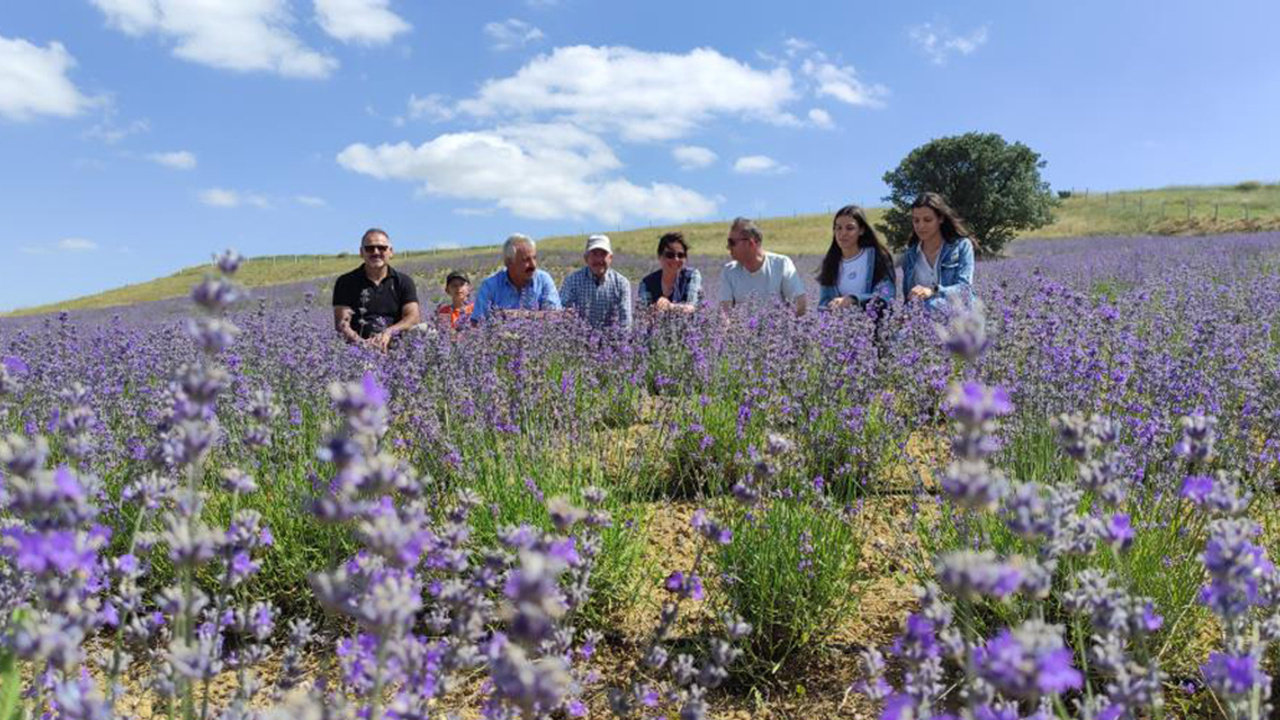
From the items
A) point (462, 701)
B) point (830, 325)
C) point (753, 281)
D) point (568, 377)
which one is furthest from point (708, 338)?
point (462, 701)

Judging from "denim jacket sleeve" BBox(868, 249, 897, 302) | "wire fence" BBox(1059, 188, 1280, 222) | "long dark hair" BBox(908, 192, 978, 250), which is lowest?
"denim jacket sleeve" BBox(868, 249, 897, 302)

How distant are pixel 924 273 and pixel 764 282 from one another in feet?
4.26

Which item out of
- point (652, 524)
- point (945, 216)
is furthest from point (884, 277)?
point (652, 524)

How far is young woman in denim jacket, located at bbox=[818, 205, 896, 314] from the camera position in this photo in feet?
19.0

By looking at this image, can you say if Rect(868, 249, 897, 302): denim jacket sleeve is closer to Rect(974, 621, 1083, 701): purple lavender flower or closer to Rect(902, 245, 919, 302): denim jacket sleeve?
Rect(902, 245, 919, 302): denim jacket sleeve

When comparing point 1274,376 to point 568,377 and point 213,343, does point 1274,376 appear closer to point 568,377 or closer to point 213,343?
point 568,377

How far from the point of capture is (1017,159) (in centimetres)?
2566

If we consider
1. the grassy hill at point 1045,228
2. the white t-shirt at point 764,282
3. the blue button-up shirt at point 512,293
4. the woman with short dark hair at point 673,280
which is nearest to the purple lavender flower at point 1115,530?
the woman with short dark hair at point 673,280

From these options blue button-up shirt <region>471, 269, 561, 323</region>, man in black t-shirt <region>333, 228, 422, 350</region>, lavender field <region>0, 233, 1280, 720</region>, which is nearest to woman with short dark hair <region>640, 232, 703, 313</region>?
blue button-up shirt <region>471, 269, 561, 323</region>

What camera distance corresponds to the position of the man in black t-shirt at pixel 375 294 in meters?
6.05

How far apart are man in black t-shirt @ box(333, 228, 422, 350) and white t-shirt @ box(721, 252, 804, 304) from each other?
2.60m

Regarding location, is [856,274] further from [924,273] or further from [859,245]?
[924,273]

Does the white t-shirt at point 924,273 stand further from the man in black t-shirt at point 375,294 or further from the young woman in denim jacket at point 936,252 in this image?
the man in black t-shirt at point 375,294

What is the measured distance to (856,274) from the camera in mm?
5895
